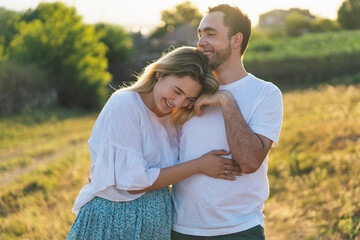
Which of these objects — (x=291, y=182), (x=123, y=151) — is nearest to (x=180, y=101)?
(x=123, y=151)

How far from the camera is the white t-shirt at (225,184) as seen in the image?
2.65 meters

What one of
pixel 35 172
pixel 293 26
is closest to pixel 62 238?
pixel 35 172

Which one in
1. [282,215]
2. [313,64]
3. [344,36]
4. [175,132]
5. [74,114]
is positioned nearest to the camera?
[175,132]

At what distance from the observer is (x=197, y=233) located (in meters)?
2.68

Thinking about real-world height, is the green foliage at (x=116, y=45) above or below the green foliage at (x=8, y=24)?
below

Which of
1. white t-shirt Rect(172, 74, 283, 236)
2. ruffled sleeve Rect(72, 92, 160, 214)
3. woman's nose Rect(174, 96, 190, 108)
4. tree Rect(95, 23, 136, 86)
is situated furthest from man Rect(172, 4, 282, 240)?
tree Rect(95, 23, 136, 86)

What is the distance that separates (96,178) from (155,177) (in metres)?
0.37

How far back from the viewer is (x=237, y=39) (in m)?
2.95

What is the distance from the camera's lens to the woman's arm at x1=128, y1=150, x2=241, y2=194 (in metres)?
Answer: 2.60

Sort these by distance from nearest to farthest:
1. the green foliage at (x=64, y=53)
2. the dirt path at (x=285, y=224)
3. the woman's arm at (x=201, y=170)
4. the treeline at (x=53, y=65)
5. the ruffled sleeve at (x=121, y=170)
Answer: the ruffled sleeve at (x=121, y=170), the woman's arm at (x=201, y=170), the dirt path at (x=285, y=224), the treeline at (x=53, y=65), the green foliage at (x=64, y=53)

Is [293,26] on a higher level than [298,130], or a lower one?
higher

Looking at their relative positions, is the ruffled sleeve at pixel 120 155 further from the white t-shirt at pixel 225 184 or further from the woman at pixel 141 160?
the white t-shirt at pixel 225 184

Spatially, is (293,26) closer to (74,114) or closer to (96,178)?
(74,114)

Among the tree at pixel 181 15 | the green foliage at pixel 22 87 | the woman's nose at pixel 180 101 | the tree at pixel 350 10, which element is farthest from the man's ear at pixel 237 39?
the tree at pixel 181 15
